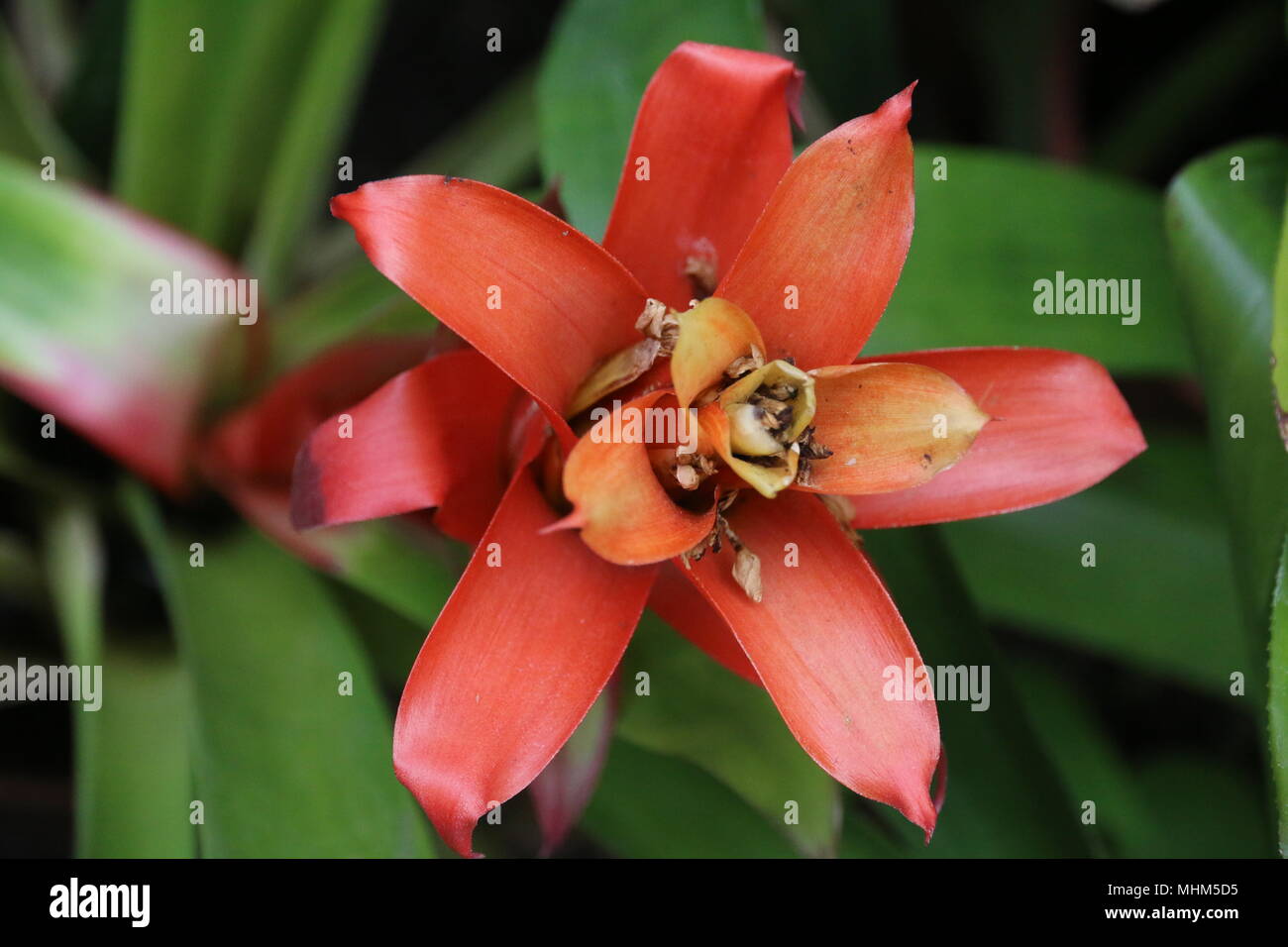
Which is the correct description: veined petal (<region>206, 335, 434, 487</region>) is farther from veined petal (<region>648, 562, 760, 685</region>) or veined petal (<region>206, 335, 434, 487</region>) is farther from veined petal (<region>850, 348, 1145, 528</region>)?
veined petal (<region>850, 348, 1145, 528</region>)

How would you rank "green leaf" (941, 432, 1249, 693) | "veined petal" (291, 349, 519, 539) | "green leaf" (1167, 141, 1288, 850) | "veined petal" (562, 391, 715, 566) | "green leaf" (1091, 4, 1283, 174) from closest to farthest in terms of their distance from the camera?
"veined petal" (562, 391, 715, 566), "veined petal" (291, 349, 519, 539), "green leaf" (1167, 141, 1288, 850), "green leaf" (941, 432, 1249, 693), "green leaf" (1091, 4, 1283, 174)

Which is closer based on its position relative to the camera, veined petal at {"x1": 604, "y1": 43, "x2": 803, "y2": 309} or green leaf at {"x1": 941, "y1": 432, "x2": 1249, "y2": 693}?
veined petal at {"x1": 604, "y1": 43, "x2": 803, "y2": 309}

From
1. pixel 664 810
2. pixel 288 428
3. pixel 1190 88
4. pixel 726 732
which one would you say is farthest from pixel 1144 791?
pixel 288 428

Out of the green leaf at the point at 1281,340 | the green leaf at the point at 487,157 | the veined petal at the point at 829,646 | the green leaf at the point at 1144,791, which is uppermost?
the green leaf at the point at 487,157

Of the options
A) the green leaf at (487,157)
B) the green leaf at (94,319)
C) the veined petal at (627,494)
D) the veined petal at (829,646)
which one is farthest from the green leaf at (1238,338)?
the green leaf at (94,319)

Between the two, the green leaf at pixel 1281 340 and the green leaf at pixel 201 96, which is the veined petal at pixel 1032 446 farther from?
the green leaf at pixel 201 96

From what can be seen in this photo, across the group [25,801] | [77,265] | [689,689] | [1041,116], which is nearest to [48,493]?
[77,265]

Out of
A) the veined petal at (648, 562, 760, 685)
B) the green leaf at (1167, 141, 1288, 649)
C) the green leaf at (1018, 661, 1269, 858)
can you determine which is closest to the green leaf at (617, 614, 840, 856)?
the veined petal at (648, 562, 760, 685)
